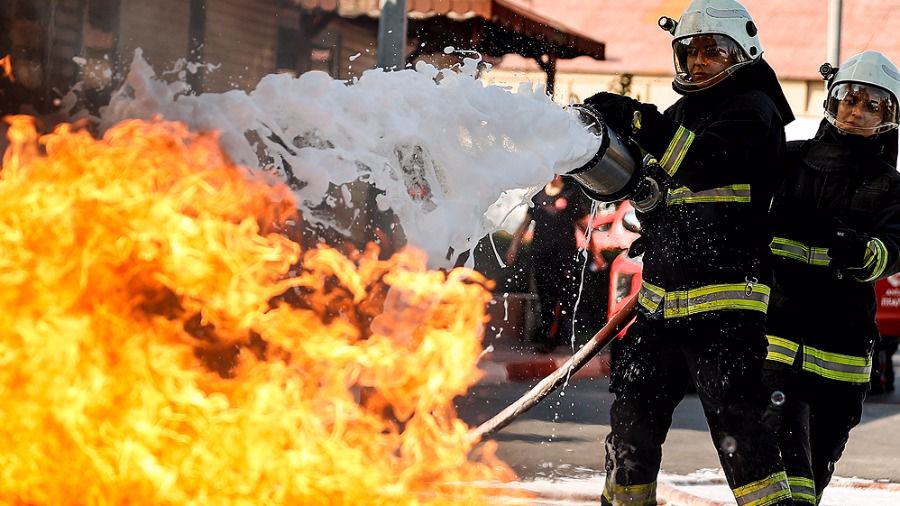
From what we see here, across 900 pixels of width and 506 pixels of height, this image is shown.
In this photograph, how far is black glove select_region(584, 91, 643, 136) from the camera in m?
3.90

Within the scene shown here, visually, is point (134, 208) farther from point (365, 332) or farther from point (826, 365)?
point (365, 332)

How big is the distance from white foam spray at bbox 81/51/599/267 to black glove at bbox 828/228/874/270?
3.80 ft

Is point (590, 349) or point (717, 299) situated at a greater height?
point (717, 299)

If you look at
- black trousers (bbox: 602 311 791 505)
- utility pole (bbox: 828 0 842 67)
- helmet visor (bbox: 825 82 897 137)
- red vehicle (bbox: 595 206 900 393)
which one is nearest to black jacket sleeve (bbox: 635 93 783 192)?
black trousers (bbox: 602 311 791 505)

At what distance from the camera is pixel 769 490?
12.8 feet

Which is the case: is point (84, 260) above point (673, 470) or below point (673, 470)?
above

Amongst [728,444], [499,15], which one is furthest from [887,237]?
[499,15]

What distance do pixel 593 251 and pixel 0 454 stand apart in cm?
771

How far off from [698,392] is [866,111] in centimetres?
129

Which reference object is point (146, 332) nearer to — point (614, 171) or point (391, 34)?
point (614, 171)

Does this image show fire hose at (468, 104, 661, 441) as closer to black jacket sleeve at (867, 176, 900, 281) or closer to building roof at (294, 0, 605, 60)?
black jacket sleeve at (867, 176, 900, 281)

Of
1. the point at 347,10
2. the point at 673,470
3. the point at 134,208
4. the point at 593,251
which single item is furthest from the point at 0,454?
the point at 593,251

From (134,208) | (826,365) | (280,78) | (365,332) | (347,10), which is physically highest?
(347,10)

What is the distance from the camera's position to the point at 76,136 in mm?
3543
